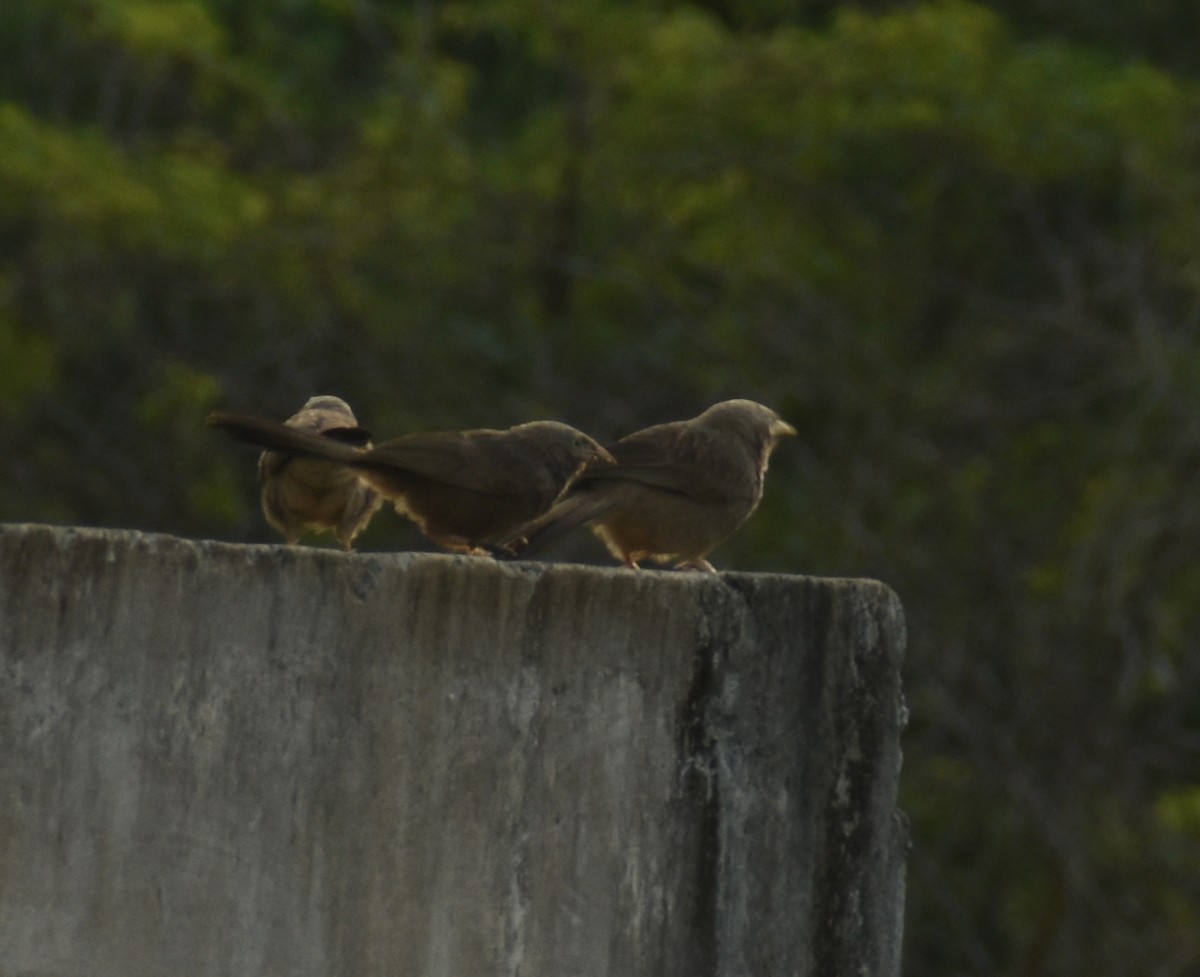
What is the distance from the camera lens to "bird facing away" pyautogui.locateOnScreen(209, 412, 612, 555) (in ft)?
19.2

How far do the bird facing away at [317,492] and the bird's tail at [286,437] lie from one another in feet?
4.77

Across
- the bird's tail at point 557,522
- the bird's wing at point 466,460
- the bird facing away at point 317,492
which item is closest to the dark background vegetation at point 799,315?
the bird facing away at point 317,492

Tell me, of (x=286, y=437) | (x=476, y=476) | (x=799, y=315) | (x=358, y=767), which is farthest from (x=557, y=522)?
(x=799, y=315)

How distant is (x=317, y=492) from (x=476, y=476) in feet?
3.91

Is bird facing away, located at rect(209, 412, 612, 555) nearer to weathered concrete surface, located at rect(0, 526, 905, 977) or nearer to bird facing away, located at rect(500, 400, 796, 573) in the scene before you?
bird facing away, located at rect(500, 400, 796, 573)

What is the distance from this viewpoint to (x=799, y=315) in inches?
570

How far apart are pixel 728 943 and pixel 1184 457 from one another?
9782 millimetres

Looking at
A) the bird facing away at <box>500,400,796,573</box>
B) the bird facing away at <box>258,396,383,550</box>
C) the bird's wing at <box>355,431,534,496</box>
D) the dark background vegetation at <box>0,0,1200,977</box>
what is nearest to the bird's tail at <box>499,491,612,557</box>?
the bird facing away at <box>500,400,796,573</box>

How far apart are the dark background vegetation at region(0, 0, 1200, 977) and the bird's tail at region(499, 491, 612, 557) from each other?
677 centimetres

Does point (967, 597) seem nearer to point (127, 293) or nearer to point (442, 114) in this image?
point (442, 114)

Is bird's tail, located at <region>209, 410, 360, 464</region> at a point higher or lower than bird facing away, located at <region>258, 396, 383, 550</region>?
higher

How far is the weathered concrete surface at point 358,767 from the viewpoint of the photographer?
11.2 feet

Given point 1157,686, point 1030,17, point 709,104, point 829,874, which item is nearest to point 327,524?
point 829,874

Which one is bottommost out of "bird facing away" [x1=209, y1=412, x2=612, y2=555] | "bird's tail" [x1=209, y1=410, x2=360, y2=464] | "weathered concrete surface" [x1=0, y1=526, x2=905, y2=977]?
"weathered concrete surface" [x1=0, y1=526, x2=905, y2=977]
